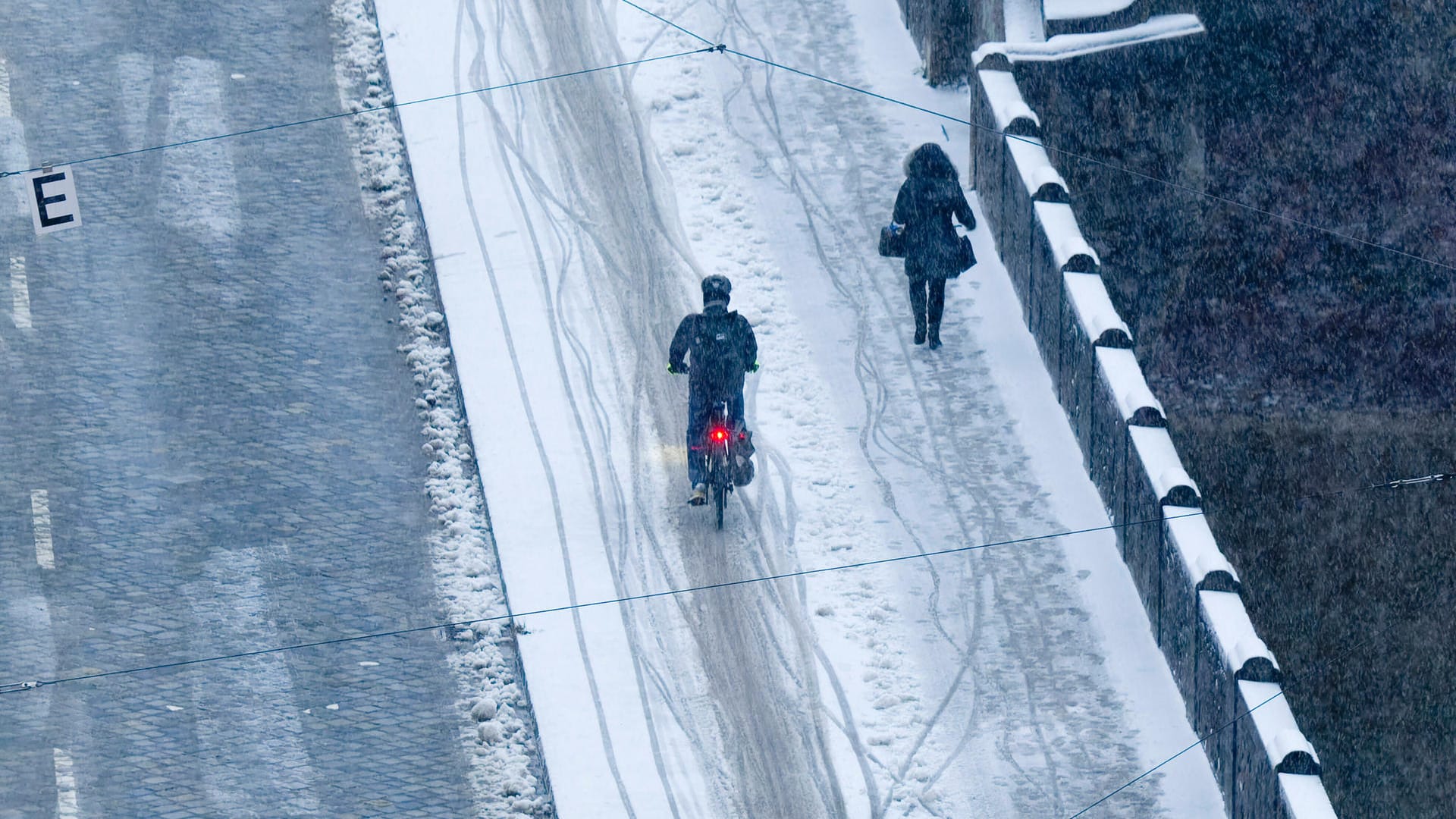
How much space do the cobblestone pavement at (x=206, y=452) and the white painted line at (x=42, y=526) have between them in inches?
0.9

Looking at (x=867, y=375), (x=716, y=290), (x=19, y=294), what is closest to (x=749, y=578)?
(x=716, y=290)

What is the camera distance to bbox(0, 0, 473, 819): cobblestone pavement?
1355 cm

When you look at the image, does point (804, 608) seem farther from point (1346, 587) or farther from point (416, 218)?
point (416, 218)

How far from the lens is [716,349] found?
1468 cm

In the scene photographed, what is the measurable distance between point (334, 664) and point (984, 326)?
601 centimetres

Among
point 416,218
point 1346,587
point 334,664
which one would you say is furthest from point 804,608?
point 416,218

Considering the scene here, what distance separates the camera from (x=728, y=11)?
69.3 ft

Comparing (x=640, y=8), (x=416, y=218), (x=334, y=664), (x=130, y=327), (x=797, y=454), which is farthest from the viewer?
(x=640, y=8)

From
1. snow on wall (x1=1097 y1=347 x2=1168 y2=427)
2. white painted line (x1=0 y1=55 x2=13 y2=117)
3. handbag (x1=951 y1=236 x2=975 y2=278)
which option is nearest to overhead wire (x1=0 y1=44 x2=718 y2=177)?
white painted line (x1=0 y1=55 x2=13 y2=117)

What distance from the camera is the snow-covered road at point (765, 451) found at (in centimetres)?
1370

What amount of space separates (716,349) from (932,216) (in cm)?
240

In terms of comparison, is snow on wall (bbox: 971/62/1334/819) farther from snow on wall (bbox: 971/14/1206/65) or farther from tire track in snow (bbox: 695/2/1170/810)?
tire track in snow (bbox: 695/2/1170/810)

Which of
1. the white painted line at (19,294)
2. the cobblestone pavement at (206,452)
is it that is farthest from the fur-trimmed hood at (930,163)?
the white painted line at (19,294)

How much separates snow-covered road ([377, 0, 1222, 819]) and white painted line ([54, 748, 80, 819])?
2.87m
